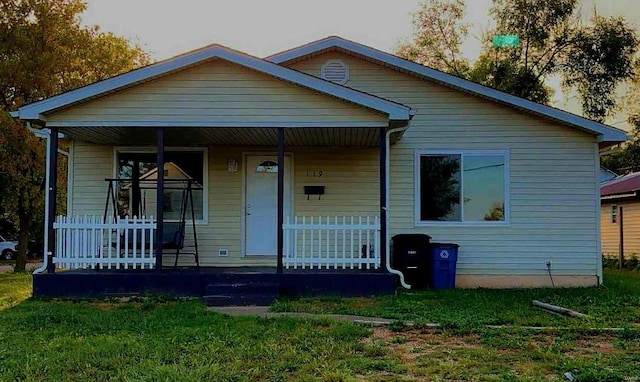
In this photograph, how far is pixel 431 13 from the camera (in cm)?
2425

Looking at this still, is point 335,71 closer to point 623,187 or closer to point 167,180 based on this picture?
point 167,180

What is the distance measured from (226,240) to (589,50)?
47.0 ft

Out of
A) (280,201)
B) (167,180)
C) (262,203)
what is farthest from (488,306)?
(167,180)

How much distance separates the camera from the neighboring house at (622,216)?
16.8 m

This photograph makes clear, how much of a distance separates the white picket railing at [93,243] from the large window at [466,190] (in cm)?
442

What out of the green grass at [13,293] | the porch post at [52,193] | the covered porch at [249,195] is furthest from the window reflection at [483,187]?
the green grass at [13,293]

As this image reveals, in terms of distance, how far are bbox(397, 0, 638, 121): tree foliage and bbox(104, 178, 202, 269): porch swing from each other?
13.0 m

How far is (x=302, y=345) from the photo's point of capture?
5.38 m

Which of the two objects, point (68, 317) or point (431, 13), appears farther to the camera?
point (431, 13)

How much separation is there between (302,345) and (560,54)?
17224 mm

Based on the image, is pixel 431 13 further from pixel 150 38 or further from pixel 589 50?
pixel 150 38

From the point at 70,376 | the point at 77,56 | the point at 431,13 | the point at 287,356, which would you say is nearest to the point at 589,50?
the point at 431,13

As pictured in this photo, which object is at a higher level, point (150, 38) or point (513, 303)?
point (150, 38)

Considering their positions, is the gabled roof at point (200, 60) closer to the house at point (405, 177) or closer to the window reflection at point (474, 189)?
the house at point (405, 177)
